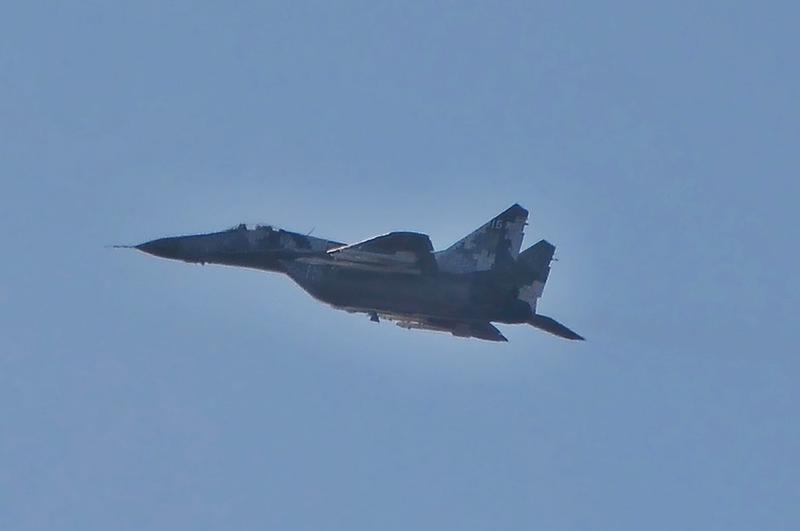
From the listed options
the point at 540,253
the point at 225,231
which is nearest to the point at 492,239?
the point at 540,253

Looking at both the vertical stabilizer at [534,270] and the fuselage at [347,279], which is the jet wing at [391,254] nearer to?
the fuselage at [347,279]

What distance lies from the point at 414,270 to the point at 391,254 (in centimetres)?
176

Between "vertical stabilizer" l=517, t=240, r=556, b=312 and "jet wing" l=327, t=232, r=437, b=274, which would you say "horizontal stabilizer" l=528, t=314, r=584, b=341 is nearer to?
"vertical stabilizer" l=517, t=240, r=556, b=312

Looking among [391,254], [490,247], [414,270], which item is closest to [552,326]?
[490,247]

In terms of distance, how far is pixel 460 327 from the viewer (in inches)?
2648

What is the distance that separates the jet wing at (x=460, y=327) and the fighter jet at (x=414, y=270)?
4cm

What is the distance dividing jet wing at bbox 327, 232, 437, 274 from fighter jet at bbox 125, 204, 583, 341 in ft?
0.13

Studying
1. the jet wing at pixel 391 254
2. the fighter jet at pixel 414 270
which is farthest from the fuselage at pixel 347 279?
the jet wing at pixel 391 254

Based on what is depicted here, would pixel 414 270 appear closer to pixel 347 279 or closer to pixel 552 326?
pixel 347 279

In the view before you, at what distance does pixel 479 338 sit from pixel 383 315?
430 cm

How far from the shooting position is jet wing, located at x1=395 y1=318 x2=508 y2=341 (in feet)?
220

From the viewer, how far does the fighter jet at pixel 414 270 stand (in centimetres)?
6550

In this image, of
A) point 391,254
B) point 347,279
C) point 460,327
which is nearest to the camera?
point 391,254

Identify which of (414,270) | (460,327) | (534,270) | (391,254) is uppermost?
(534,270)
